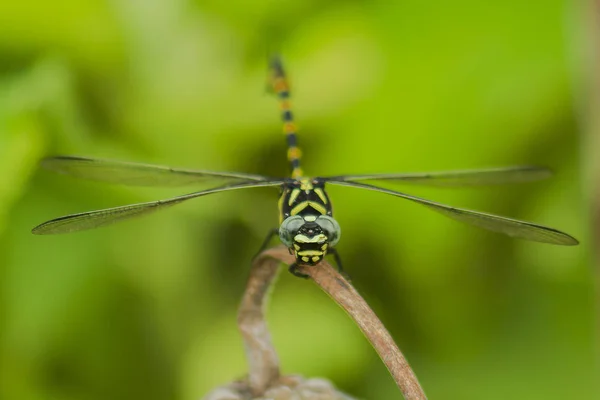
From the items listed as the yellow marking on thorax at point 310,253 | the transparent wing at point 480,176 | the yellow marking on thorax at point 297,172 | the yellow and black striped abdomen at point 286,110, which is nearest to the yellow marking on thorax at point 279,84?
the yellow and black striped abdomen at point 286,110

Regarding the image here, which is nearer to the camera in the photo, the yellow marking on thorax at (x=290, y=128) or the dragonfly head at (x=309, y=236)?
the dragonfly head at (x=309, y=236)

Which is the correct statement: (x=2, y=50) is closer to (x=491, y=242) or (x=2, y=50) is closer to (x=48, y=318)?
(x=48, y=318)

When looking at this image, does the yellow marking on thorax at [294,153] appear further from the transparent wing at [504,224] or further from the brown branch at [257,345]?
the brown branch at [257,345]

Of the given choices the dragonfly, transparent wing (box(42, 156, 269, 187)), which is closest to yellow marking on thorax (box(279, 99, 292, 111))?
the dragonfly

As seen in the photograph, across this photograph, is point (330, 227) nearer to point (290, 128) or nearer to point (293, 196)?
point (293, 196)

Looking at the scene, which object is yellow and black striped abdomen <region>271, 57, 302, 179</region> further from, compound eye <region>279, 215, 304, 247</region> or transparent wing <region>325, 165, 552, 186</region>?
compound eye <region>279, 215, 304, 247</region>

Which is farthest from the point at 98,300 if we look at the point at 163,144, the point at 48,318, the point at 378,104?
the point at 378,104

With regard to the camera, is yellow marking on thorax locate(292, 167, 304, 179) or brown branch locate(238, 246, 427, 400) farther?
yellow marking on thorax locate(292, 167, 304, 179)
